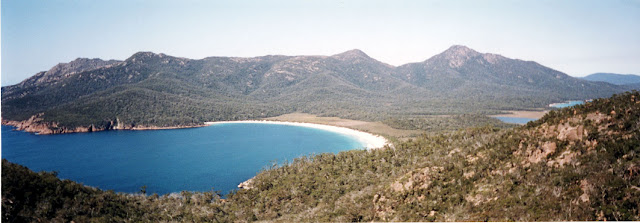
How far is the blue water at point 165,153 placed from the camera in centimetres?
5712

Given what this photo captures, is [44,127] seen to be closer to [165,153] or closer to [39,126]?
[39,126]

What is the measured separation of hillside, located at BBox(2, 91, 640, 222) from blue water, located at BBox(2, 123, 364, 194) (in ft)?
72.8

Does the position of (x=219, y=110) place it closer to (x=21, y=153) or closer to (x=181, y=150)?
(x=181, y=150)

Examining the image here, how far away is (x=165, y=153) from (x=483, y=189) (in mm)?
82167

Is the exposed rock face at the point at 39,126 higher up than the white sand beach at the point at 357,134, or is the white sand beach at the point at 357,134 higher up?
the exposed rock face at the point at 39,126

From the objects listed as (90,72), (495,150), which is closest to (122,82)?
(90,72)

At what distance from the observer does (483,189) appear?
16047mm

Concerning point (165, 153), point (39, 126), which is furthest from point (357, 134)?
point (39, 126)

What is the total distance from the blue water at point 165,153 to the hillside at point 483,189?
72.8ft

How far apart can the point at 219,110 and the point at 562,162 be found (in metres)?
156

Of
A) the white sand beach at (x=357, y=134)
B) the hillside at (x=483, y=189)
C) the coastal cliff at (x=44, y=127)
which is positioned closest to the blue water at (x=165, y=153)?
the white sand beach at (x=357, y=134)

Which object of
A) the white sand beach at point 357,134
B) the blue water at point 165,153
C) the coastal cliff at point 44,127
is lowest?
the blue water at point 165,153

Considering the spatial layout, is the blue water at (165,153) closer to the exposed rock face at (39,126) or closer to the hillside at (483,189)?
the exposed rock face at (39,126)

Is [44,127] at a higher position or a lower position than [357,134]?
higher
